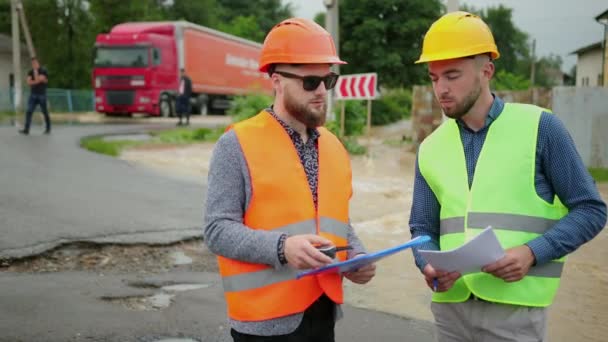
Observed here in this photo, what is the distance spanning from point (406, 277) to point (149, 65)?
78.6ft

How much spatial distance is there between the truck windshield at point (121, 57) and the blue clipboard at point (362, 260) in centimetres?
2728

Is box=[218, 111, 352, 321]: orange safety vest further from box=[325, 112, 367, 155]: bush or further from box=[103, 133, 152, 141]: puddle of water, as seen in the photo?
box=[103, 133, 152, 141]: puddle of water

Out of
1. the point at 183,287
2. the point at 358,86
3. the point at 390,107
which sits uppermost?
the point at 358,86

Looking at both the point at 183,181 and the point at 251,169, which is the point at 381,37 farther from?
the point at 251,169

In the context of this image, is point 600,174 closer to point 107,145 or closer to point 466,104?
point 107,145

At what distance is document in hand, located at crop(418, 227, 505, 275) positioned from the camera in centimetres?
238

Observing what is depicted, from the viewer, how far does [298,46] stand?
267cm

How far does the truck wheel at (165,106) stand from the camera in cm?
3010

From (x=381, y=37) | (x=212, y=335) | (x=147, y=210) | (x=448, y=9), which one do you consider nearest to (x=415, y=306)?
(x=212, y=335)

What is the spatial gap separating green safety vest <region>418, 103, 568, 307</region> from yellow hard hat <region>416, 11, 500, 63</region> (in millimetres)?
286

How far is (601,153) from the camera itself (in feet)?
46.1

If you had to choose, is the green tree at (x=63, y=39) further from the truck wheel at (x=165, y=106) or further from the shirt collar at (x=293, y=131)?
the shirt collar at (x=293, y=131)

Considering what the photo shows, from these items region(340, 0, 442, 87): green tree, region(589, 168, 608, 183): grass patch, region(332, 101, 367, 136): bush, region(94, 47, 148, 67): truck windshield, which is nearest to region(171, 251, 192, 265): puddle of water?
region(589, 168, 608, 183): grass patch

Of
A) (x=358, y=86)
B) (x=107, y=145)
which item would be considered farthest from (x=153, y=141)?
(x=358, y=86)
